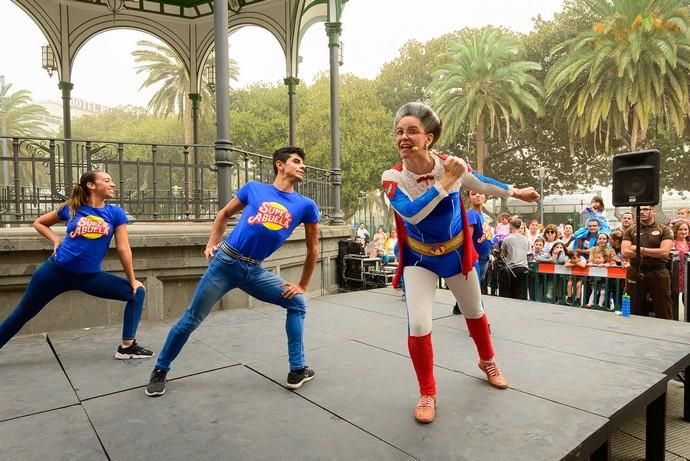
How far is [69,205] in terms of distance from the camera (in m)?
4.25

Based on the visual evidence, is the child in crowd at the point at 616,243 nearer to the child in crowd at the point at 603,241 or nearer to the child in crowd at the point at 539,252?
the child in crowd at the point at 603,241

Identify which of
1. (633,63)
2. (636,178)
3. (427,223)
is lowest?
(427,223)

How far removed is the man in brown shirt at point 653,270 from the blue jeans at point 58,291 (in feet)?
20.0

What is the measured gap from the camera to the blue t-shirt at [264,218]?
3.43 metres

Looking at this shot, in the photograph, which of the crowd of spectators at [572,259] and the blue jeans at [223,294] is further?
the crowd of spectators at [572,259]

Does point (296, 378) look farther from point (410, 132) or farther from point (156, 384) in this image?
point (410, 132)

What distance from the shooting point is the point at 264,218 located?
3.43 m

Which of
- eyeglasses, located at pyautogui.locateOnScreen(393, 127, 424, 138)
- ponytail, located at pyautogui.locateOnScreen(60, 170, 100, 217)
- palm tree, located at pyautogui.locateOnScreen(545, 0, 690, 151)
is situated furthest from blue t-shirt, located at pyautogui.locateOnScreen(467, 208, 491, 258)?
palm tree, located at pyautogui.locateOnScreen(545, 0, 690, 151)

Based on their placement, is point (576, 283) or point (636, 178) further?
point (576, 283)

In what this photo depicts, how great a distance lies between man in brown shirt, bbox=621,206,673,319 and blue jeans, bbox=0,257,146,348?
611 centimetres

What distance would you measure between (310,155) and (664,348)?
25540 mm

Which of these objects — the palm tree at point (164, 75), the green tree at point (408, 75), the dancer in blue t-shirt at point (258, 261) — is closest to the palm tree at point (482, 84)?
the green tree at point (408, 75)

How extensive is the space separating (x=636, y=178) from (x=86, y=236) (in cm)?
638

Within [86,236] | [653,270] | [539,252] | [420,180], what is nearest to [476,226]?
[420,180]
